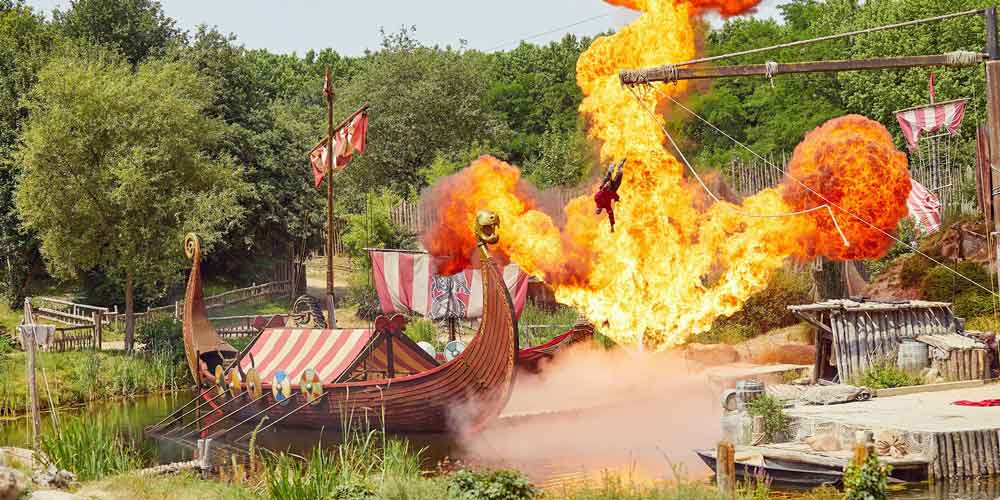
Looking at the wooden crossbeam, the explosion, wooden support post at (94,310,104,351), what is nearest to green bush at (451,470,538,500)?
the wooden crossbeam

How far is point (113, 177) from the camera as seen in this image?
32250 mm

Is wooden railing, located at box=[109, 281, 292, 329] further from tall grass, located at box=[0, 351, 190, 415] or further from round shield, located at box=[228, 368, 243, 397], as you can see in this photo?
round shield, located at box=[228, 368, 243, 397]

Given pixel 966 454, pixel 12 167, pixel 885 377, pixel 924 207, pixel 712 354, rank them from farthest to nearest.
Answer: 1. pixel 12 167
2. pixel 924 207
3. pixel 712 354
4. pixel 885 377
5. pixel 966 454

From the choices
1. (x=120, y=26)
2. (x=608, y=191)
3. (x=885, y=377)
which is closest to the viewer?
(x=885, y=377)

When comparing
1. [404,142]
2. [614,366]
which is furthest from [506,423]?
[404,142]

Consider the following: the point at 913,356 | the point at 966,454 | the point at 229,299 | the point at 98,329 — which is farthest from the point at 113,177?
the point at 966,454

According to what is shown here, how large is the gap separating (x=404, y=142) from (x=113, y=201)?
20.8 metres

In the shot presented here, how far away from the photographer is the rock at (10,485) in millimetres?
11750

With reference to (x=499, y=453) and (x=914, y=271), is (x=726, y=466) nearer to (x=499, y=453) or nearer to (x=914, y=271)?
(x=499, y=453)

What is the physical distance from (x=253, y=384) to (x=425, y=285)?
34.9 feet

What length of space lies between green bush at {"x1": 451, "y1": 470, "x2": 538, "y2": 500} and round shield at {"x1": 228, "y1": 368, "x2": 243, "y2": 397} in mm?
12447

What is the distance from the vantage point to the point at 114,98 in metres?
32.1

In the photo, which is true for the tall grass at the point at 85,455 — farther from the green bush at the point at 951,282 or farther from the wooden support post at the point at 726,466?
the green bush at the point at 951,282

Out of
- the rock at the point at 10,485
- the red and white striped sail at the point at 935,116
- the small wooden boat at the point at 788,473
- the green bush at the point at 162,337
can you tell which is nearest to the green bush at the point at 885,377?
the small wooden boat at the point at 788,473
